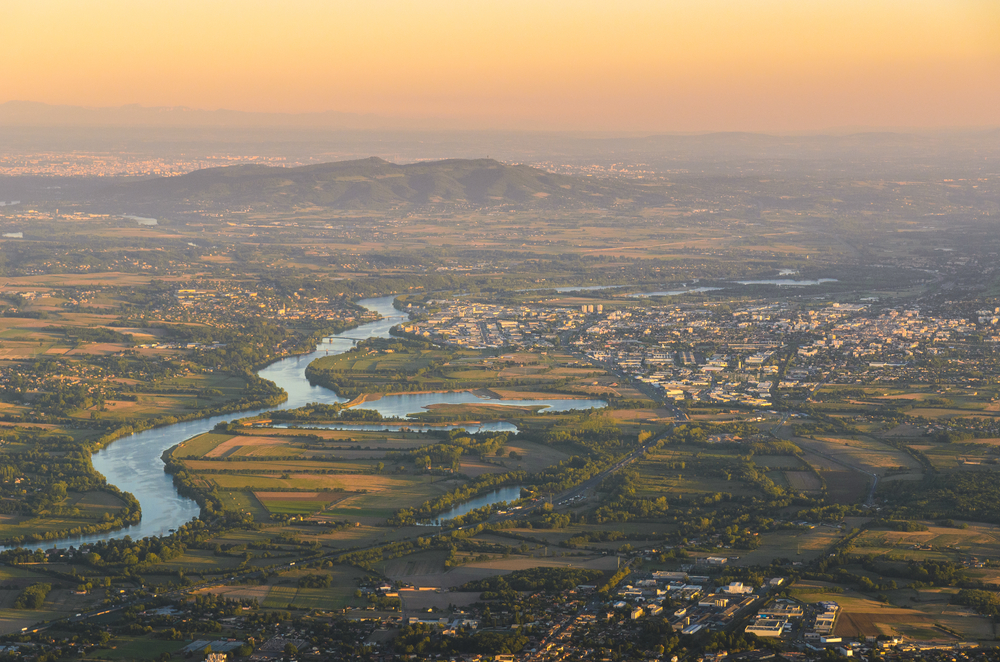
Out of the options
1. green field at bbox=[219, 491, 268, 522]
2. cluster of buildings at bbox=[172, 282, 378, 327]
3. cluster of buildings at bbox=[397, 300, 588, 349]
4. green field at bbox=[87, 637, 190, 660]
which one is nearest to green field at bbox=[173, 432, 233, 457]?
green field at bbox=[219, 491, 268, 522]

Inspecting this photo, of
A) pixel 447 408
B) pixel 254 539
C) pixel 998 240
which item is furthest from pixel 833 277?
pixel 254 539

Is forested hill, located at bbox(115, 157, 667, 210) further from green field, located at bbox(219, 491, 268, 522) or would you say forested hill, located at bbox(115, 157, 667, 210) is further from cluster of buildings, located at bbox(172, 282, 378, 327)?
green field, located at bbox(219, 491, 268, 522)

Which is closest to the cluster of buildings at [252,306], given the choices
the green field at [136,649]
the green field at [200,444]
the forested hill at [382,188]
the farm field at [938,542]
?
the green field at [200,444]

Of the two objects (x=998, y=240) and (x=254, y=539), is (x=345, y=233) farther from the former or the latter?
(x=254, y=539)

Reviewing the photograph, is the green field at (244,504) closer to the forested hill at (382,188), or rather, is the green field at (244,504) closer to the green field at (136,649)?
the green field at (136,649)

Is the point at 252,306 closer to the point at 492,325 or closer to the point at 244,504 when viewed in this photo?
the point at 492,325

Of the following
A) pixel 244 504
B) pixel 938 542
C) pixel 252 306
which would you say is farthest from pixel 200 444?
pixel 252 306
